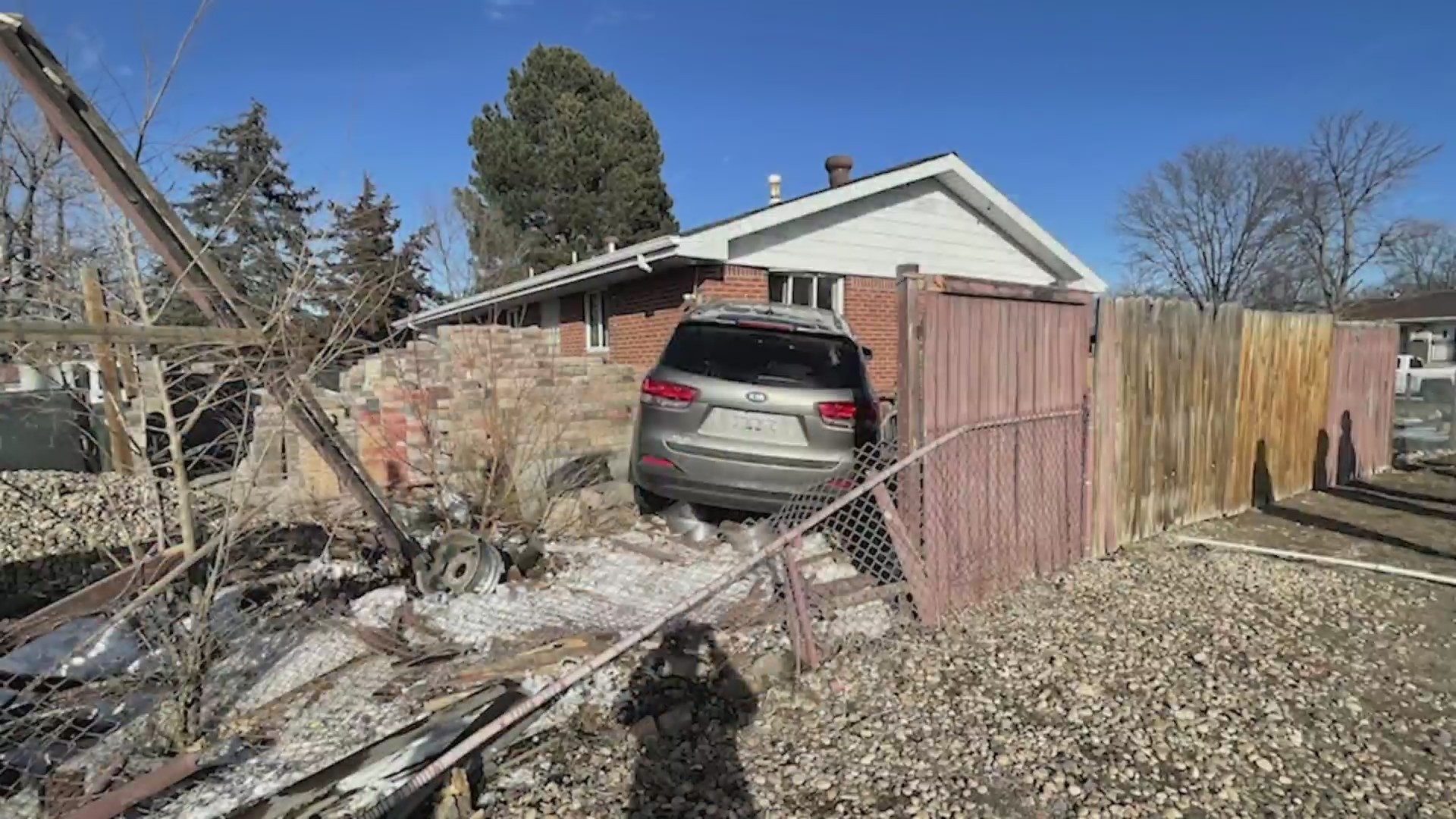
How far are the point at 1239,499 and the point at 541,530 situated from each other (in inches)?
257

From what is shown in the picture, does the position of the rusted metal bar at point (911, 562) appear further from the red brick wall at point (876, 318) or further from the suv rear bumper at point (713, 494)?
the red brick wall at point (876, 318)

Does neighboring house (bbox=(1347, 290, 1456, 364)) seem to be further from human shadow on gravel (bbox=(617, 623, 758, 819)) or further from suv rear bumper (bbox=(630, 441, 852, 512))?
human shadow on gravel (bbox=(617, 623, 758, 819))

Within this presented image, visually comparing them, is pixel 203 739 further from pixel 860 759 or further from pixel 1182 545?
pixel 1182 545

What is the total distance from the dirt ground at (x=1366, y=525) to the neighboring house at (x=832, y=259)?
433 cm

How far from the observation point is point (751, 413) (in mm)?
5578

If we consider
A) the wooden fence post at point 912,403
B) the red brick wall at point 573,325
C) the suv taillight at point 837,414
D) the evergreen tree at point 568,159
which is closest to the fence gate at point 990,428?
the wooden fence post at point 912,403

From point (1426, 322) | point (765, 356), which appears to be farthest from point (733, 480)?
point (1426, 322)

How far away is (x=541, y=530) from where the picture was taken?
5891 mm

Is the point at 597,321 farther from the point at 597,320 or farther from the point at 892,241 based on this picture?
the point at 892,241

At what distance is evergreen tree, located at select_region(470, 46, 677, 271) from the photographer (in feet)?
93.6

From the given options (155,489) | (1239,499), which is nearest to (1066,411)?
(1239,499)

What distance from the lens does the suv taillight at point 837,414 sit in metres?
5.55

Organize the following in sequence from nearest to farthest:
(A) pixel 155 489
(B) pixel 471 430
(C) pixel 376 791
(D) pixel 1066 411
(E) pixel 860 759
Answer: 1. (C) pixel 376 791
2. (E) pixel 860 759
3. (A) pixel 155 489
4. (D) pixel 1066 411
5. (B) pixel 471 430

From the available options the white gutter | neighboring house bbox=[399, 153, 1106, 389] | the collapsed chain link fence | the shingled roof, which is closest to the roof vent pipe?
neighboring house bbox=[399, 153, 1106, 389]
